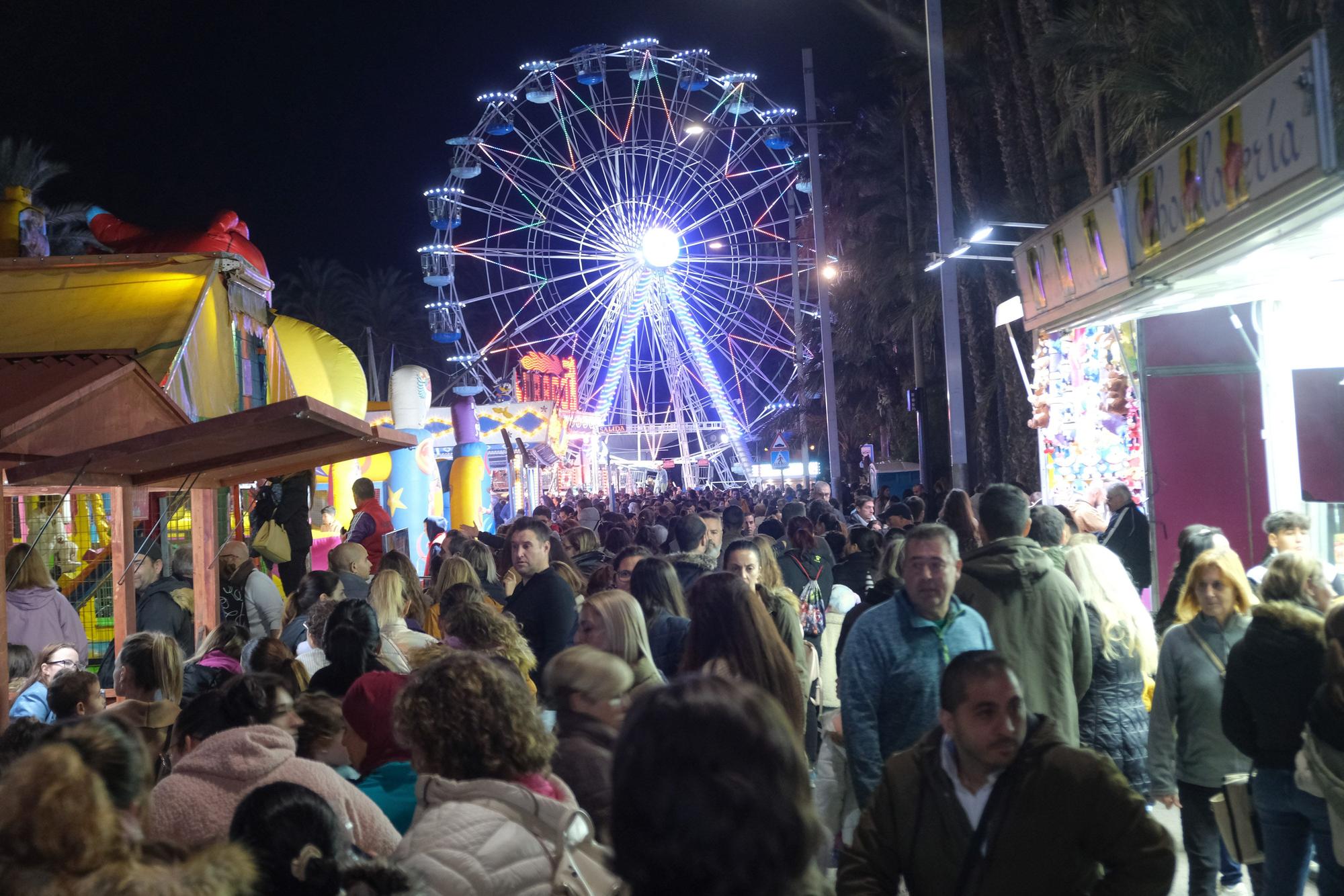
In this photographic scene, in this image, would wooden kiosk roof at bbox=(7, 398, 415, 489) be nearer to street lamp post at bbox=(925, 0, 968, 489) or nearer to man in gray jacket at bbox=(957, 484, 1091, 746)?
man in gray jacket at bbox=(957, 484, 1091, 746)

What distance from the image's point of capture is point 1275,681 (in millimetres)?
4453

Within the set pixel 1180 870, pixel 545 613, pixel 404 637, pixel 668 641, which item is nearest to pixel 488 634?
pixel 668 641

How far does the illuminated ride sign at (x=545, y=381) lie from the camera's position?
53.8 meters

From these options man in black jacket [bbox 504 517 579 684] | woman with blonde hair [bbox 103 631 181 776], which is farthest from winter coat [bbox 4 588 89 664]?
man in black jacket [bbox 504 517 579 684]

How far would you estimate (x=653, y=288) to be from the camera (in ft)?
123

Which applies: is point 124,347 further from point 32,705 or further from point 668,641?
point 668,641

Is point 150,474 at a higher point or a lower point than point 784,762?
higher

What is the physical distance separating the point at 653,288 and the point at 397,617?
31311 millimetres

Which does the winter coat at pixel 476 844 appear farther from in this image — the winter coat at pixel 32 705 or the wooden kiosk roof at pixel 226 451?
the wooden kiosk roof at pixel 226 451

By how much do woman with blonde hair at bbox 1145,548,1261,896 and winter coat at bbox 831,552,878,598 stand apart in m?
3.82

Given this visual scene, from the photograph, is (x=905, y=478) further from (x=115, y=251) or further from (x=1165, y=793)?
(x=1165, y=793)

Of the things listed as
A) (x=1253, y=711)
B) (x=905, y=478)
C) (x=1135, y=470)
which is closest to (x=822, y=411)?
(x=905, y=478)

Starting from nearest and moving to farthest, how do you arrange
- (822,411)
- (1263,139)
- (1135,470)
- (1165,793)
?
Answer: 1. (1165,793)
2. (1263,139)
3. (1135,470)
4. (822,411)

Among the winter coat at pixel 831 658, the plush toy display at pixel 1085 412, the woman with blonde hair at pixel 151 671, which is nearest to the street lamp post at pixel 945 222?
the plush toy display at pixel 1085 412
